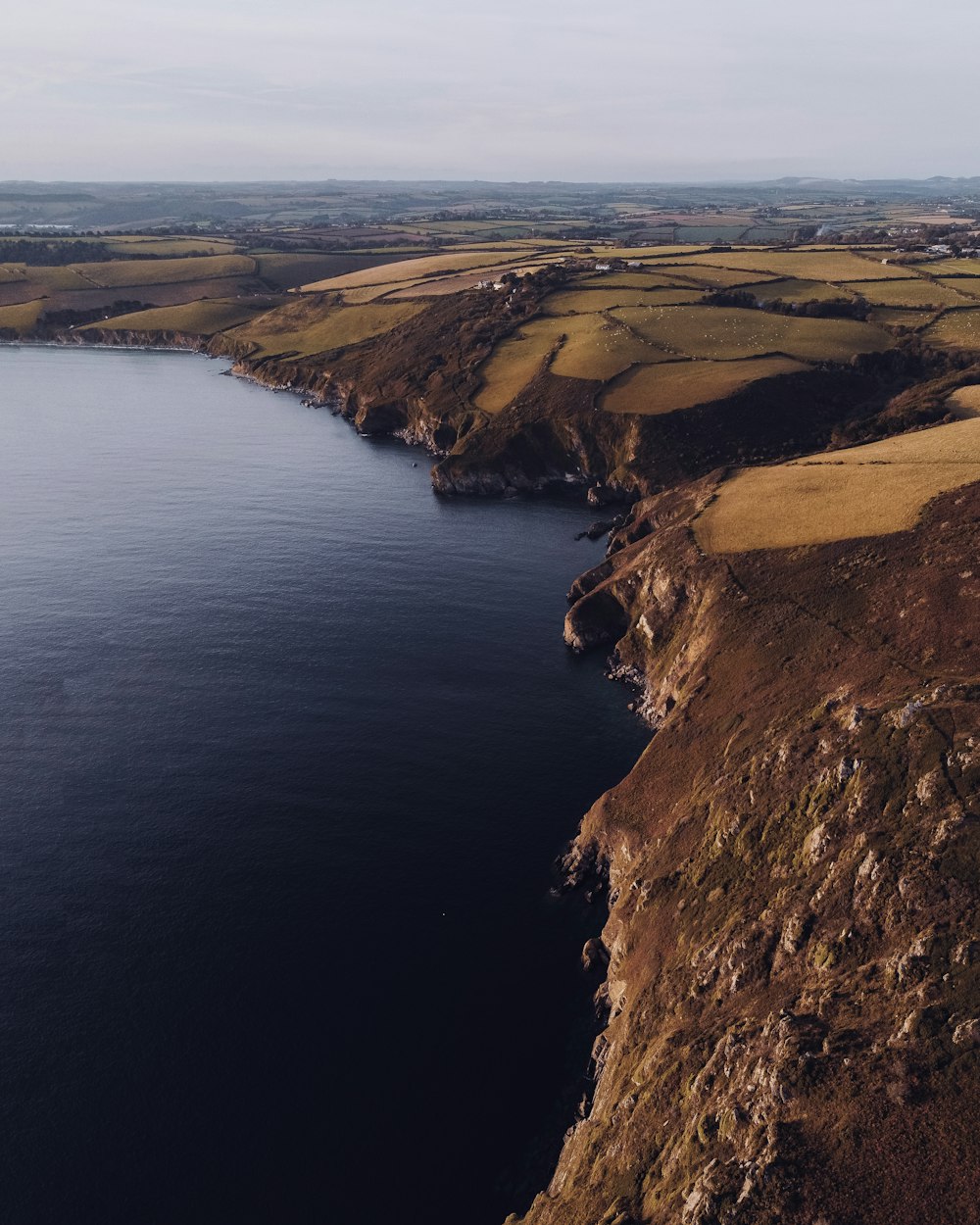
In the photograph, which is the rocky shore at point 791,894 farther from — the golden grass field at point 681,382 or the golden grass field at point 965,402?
the golden grass field at point 681,382

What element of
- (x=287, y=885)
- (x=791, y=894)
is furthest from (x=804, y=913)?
(x=287, y=885)

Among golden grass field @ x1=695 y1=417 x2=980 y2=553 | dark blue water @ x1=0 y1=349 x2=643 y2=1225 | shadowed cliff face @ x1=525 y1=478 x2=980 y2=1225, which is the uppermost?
golden grass field @ x1=695 y1=417 x2=980 y2=553

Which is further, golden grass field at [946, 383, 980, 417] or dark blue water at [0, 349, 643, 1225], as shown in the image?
golden grass field at [946, 383, 980, 417]

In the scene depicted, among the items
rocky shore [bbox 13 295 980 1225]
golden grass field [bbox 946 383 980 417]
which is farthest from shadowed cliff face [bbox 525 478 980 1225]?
golden grass field [bbox 946 383 980 417]

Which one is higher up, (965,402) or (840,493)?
(965,402)

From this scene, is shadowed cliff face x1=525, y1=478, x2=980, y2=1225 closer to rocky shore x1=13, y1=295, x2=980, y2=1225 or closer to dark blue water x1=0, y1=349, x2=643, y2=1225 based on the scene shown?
rocky shore x1=13, y1=295, x2=980, y2=1225

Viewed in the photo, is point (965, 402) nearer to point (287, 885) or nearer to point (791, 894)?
point (791, 894)
